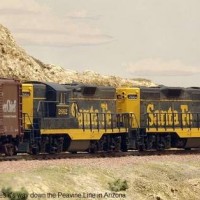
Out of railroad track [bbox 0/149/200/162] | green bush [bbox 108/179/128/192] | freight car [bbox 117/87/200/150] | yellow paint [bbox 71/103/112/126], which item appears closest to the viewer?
green bush [bbox 108/179/128/192]

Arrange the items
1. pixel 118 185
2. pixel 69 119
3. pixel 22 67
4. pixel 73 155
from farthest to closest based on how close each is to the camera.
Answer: pixel 22 67 < pixel 69 119 < pixel 73 155 < pixel 118 185

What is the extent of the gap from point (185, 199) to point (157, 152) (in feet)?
43.0

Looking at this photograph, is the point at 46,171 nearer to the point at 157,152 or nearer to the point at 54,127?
the point at 54,127

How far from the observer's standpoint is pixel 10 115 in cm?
3438

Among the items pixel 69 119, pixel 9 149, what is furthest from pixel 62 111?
pixel 9 149

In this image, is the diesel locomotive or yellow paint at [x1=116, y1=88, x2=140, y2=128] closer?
the diesel locomotive

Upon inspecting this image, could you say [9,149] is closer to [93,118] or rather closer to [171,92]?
[93,118]

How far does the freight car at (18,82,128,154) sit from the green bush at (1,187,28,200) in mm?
13784

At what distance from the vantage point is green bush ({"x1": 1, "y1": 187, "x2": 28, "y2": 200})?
20.4m

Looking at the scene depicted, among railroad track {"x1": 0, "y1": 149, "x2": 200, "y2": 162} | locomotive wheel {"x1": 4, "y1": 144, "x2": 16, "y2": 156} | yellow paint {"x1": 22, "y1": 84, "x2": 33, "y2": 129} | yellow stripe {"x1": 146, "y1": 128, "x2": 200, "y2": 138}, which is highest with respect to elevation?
yellow paint {"x1": 22, "y1": 84, "x2": 33, "y2": 129}

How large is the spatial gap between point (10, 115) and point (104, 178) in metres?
9.20

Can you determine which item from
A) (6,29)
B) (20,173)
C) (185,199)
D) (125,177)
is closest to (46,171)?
(20,173)

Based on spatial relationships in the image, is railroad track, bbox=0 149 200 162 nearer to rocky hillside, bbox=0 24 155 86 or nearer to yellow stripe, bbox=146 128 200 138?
yellow stripe, bbox=146 128 200 138

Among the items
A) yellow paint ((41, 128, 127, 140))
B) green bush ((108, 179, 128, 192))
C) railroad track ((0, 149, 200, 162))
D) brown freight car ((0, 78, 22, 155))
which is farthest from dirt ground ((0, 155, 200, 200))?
yellow paint ((41, 128, 127, 140))
